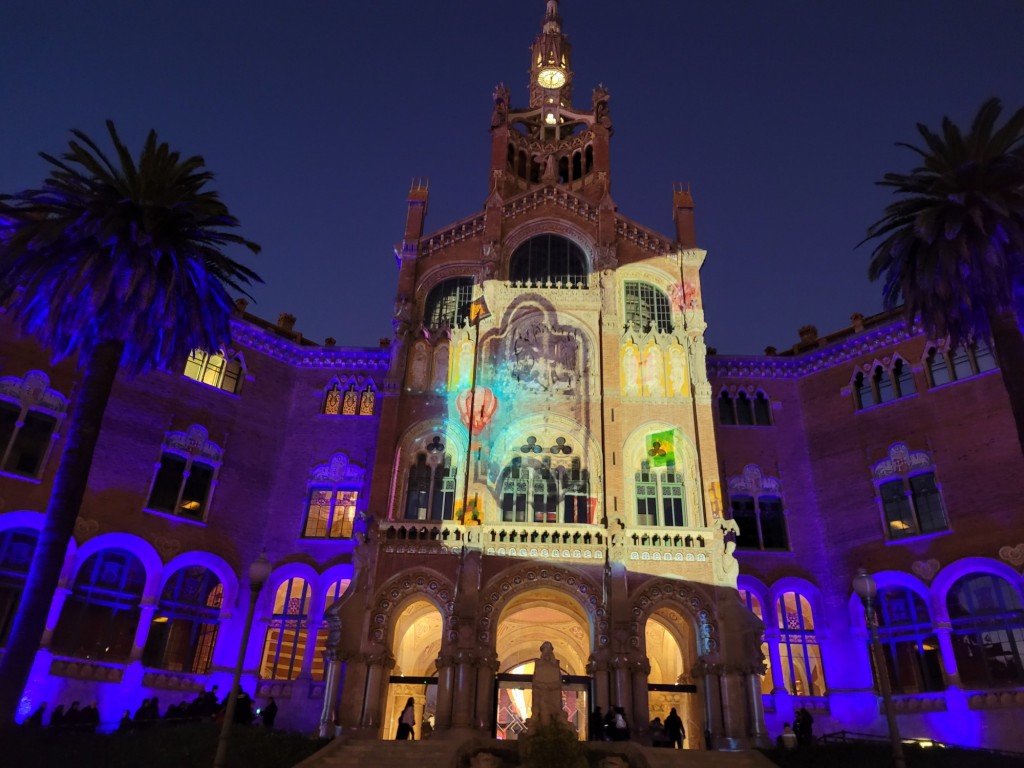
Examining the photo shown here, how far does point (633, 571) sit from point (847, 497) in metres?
11.7

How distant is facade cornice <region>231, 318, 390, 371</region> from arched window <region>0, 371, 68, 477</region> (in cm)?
994

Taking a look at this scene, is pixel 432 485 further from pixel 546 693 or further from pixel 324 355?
pixel 546 693

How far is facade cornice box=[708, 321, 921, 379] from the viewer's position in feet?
115

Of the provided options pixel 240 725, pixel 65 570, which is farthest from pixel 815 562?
pixel 65 570

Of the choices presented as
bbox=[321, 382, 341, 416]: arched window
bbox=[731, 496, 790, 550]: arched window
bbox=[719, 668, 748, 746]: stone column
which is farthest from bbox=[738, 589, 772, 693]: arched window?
bbox=[321, 382, 341, 416]: arched window

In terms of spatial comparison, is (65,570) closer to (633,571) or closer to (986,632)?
(633,571)

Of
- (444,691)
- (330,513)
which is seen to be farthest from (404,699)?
(330,513)

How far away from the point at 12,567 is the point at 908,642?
33.4m

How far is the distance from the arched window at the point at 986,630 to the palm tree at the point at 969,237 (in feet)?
36.5

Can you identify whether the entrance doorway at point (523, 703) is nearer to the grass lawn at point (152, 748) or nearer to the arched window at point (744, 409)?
the grass lawn at point (152, 748)

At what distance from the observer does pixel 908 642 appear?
29953mm

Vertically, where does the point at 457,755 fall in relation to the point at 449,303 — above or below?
below

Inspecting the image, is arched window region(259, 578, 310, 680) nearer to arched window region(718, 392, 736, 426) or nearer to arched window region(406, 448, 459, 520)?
arched window region(406, 448, 459, 520)

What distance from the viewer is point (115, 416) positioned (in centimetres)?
3122
